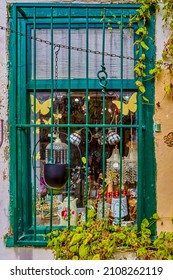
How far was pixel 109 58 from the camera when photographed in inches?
125

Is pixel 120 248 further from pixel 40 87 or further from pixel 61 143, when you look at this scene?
pixel 40 87

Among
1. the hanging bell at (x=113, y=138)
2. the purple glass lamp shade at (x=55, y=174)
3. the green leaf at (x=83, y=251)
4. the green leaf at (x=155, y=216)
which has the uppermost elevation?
the hanging bell at (x=113, y=138)

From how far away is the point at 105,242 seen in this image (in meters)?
2.98

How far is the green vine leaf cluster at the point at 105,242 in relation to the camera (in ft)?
9.70

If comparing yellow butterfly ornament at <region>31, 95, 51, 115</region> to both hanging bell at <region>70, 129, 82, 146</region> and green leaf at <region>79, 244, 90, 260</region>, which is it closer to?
hanging bell at <region>70, 129, 82, 146</region>

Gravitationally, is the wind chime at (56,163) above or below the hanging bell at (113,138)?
below

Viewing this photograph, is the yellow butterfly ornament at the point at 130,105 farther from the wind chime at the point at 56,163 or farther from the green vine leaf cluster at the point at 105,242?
the green vine leaf cluster at the point at 105,242

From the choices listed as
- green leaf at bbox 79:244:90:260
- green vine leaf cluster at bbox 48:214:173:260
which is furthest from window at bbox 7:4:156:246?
green leaf at bbox 79:244:90:260

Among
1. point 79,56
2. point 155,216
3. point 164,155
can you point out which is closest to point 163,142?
point 164,155

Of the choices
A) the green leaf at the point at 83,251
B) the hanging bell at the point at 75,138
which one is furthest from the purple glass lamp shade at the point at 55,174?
the green leaf at the point at 83,251

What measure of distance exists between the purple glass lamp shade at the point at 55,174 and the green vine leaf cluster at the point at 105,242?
400 mm

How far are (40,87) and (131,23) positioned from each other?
36.4 inches
